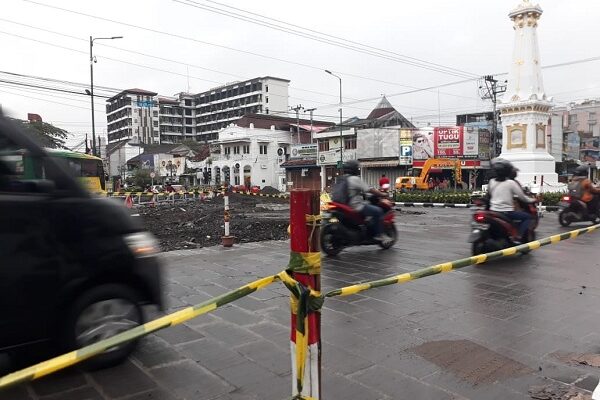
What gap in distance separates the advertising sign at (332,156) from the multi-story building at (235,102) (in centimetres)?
3612

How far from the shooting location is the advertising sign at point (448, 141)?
39156 millimetres

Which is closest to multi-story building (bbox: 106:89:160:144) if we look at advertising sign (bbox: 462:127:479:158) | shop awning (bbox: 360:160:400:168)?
shop awning (bbox: 360:160:400:168)

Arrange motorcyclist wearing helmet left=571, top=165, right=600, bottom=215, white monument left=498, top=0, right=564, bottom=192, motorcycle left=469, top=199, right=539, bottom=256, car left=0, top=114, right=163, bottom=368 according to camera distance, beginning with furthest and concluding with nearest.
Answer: white monument left=498, top=0, right=564, bottom=192
motorcyclist wearing helmet left=571, top=165, right=600, bottom=215
motorcycle left=469, top=199, right=539, bottom=256
car left=0, top=114, right=163, bottom=368

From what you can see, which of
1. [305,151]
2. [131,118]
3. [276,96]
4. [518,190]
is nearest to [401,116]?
[305,151]

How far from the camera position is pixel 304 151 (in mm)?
49875

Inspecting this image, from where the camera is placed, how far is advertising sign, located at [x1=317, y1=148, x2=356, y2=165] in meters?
44.6

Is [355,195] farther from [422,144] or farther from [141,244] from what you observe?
[422,144]

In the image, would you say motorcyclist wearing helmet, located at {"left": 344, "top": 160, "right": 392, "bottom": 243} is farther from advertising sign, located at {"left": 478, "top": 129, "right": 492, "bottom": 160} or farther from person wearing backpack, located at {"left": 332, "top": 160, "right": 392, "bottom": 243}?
advertising sign, located at {"left": 478, "top": 129, "right": 492, "bottom": 160}

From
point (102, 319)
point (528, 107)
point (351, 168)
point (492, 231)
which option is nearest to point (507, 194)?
point (492, 231)

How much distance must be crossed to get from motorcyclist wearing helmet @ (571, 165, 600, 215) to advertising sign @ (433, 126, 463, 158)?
2815cm

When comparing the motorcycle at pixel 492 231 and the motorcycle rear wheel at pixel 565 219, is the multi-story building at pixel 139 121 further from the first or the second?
the motorcycle at pixel 492 231

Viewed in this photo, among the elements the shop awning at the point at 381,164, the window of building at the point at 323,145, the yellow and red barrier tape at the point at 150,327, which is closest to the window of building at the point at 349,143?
the window of building at the point at 323,145

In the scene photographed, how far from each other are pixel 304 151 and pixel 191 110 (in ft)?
193

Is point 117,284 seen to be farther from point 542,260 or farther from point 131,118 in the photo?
point 131,118
